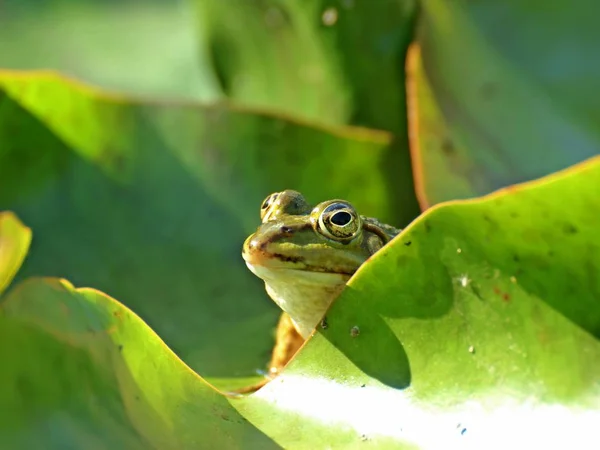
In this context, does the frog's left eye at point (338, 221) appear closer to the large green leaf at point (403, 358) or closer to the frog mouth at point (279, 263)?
the frog mouth at point (279, 263)

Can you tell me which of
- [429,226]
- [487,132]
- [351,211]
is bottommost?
[487,132]

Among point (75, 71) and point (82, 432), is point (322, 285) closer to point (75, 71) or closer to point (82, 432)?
point (82, 432)

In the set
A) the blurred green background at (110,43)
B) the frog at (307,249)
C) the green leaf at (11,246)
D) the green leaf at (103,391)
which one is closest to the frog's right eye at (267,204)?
the frog at (307,249)

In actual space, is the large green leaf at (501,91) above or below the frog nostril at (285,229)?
below

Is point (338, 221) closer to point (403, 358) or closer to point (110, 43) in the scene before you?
point (403, 358)

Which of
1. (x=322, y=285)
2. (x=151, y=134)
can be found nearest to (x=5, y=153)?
(x=151, y=134)

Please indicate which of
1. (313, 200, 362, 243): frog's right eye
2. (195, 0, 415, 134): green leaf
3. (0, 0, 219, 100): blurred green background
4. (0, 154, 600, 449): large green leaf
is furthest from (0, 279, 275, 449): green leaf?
(0, 0, 219, 100): blurred green background

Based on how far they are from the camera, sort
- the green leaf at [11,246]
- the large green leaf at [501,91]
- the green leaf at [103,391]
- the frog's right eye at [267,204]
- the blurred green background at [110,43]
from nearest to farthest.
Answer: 1. the green leaf at [103,391]
2. the green leaf at [11,246]
3. the frog's right eye at [267,204]
4. the large green leaf at [501,91]
5. the blurred green background at [110,43]
